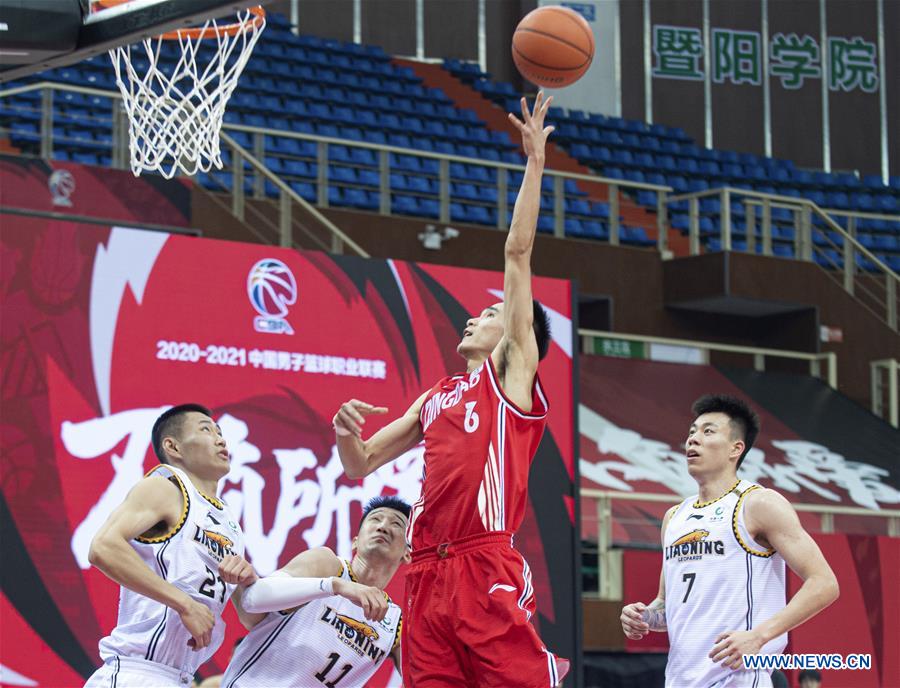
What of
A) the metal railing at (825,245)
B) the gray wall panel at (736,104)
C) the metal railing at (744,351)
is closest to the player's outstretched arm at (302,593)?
the metal railing at (744,351)

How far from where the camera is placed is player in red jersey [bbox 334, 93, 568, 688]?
4828mm

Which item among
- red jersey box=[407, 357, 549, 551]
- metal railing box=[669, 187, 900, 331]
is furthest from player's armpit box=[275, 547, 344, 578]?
metal railing box=[669, 187, 900, 331]

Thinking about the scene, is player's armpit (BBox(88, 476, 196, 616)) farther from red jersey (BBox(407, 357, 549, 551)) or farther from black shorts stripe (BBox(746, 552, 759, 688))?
black shorts stripe (BBox(746, 552, 759, 688))

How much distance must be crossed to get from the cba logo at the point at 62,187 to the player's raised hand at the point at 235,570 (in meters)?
6.85

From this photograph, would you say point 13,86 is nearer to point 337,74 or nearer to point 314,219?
point 314,219

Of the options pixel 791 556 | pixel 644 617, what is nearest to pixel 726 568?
pixel 791 556

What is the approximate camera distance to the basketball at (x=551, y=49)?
6.27 meters

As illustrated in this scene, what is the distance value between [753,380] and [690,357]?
0.82 metres

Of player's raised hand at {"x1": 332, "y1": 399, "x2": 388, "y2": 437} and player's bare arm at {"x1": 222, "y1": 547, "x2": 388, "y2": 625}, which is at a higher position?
player's raised hand at {"x1": 332, "y1": 399, "x2": 388, "y2": 437}

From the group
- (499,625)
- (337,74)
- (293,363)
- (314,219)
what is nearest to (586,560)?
(293,363)

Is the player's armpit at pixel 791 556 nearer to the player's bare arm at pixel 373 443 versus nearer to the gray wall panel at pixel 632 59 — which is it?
the player's bare arm at pixel 373 443

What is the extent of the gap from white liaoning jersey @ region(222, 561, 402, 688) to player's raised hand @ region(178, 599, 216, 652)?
77 centimetres

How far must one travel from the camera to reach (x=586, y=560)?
11898 millimetres

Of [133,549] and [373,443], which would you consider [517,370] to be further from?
[133,549]
